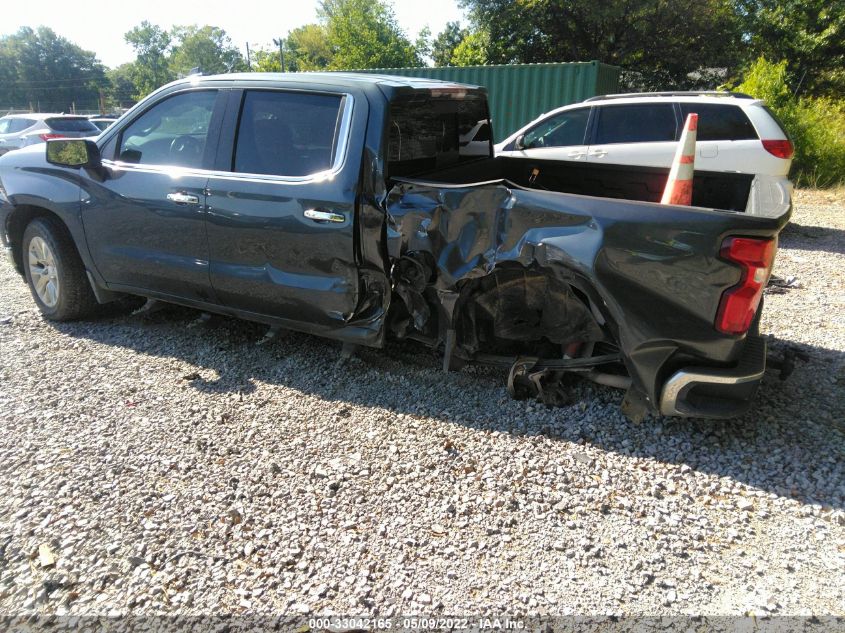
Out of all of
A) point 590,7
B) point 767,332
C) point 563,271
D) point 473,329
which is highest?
point 590,7

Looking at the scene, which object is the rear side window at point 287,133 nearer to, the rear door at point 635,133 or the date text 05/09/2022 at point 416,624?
the date text 05/09/2022 at point 416,624

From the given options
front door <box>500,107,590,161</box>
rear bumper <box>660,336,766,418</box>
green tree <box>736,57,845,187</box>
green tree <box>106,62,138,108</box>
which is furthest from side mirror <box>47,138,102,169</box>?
green tree <box>106,62,138,108</box>

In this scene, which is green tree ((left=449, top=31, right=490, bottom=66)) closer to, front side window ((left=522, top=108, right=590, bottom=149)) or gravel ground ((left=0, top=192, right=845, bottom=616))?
front side window ((left=522, top=108, right=590, bottom=149))

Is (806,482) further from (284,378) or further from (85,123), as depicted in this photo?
(85,123)

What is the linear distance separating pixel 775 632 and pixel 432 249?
7.70 feet

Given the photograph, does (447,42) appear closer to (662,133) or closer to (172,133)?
(662,133)

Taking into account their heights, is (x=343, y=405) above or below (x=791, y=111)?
below

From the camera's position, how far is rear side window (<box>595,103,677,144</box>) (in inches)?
309

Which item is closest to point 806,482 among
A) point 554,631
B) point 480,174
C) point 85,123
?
point 554,631

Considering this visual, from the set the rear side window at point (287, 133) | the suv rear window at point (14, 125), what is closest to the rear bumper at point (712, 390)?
the rear side window at point (287, 133)

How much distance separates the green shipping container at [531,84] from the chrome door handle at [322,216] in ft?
31.1

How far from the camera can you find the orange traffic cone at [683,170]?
330 centimetres

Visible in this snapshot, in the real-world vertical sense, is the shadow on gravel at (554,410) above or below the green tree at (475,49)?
below

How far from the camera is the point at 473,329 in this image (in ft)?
12.2
